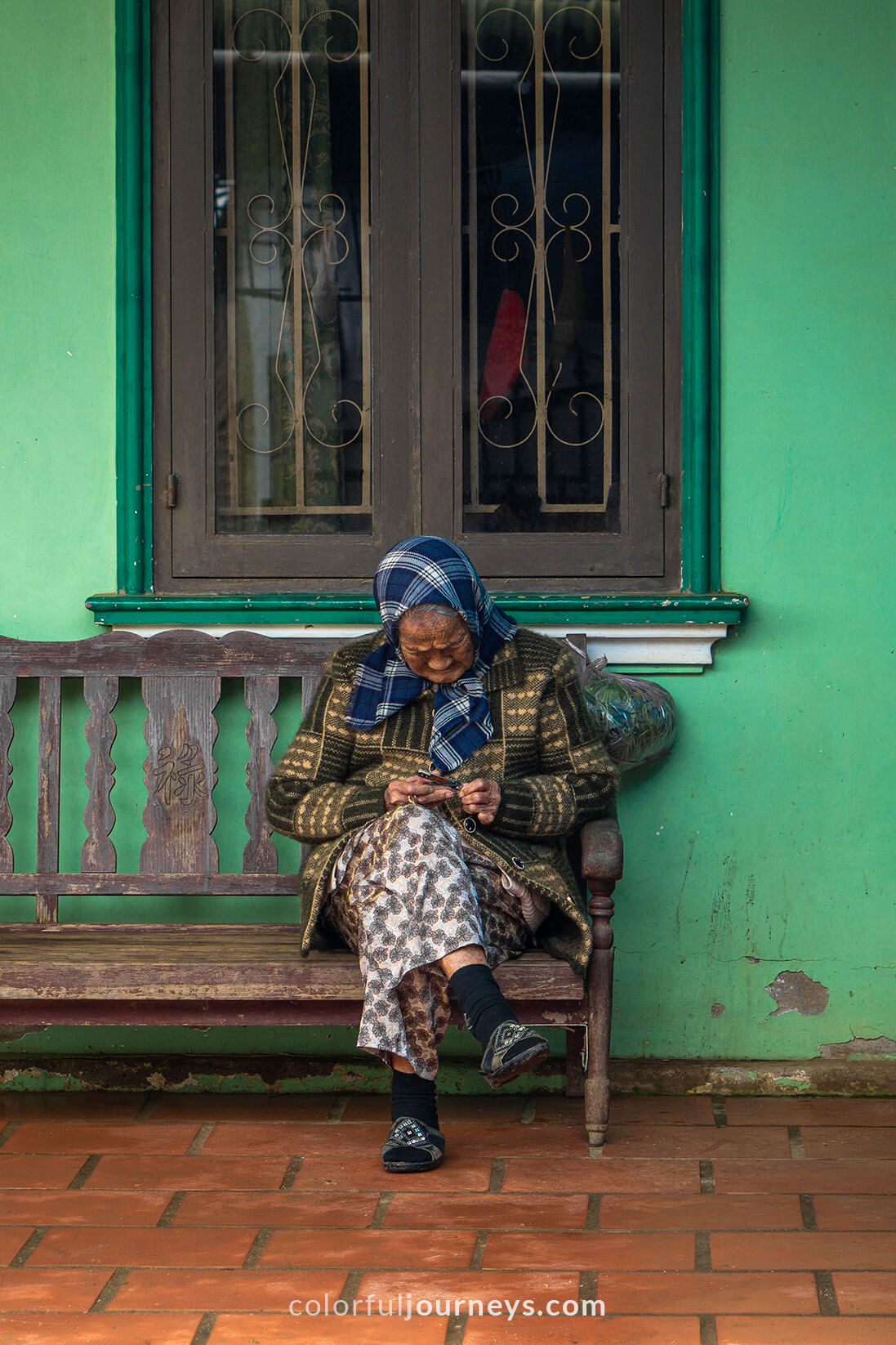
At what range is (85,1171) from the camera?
326 cm

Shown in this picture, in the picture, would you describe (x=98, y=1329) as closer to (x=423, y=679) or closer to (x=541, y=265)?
(x=423, y=679)

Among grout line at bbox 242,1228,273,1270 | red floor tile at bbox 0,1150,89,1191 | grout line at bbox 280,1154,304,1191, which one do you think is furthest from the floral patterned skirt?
red floor tile at bbox 0,1150,89,1191

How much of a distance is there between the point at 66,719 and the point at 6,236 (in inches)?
52.5

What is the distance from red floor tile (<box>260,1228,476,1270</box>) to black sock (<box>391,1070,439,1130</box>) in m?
0.38

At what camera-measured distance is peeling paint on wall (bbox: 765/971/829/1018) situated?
381cm

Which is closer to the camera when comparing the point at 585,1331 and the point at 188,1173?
the point at 585,1331

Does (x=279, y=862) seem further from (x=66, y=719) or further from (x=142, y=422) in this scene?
(x=142, y=422)

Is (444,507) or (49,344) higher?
(49,344)

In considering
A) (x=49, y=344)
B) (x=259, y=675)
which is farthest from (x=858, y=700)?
(x=49, y=344)

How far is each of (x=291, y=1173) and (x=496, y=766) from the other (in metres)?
1.05

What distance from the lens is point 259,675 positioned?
3.78 metres

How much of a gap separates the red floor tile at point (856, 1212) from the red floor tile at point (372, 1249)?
0.73 meters

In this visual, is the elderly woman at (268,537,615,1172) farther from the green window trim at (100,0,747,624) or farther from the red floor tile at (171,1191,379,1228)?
the green window trim at (100,0,747,624)

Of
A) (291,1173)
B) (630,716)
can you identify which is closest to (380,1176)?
(291,1173)
